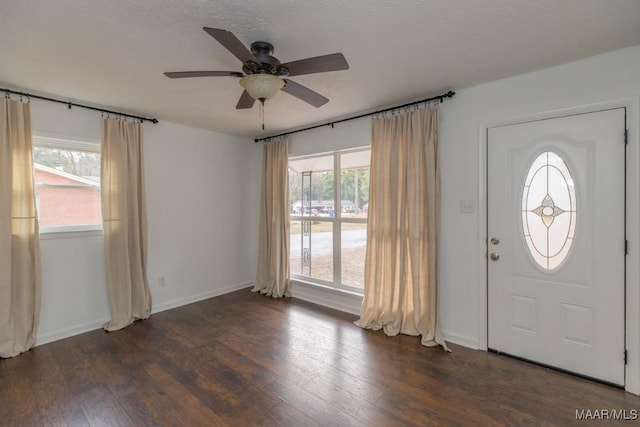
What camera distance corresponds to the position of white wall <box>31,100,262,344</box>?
3064 mm

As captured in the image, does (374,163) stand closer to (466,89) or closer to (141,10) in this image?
(466,89)

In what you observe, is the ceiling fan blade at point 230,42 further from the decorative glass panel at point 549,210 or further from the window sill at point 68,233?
the window sill at point 68,233

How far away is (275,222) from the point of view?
4.46 meters

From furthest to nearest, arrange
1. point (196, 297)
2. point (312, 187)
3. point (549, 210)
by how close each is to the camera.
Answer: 1. point (312, 187)
2. point (196, 297)
3. point (549, 210)

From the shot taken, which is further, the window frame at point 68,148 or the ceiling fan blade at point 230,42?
the window frame at point 68,148

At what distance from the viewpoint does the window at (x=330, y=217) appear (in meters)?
3.82

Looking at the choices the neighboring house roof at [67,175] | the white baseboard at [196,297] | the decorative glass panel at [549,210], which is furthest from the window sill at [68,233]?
the decorative glass panel at [549,210]

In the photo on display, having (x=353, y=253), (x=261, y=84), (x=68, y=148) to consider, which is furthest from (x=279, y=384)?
(x=68, y=148)

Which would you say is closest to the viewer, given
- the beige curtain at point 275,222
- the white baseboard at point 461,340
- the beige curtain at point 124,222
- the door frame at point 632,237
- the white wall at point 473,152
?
the door frame at point 632,237

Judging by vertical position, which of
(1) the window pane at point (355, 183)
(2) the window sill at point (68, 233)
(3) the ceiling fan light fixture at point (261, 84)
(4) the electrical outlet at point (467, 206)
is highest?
(3) the ceiling fan light fixture at point (261, 84)

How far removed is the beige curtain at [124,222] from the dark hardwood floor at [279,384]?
37 centimetres

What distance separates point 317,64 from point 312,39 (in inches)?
14.4

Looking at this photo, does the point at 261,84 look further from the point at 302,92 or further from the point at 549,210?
the point at 549,210

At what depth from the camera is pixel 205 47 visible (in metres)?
2.05
